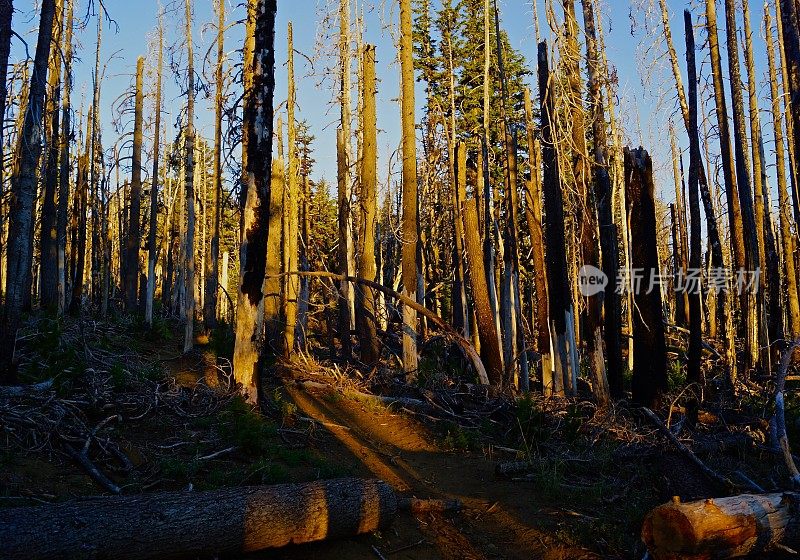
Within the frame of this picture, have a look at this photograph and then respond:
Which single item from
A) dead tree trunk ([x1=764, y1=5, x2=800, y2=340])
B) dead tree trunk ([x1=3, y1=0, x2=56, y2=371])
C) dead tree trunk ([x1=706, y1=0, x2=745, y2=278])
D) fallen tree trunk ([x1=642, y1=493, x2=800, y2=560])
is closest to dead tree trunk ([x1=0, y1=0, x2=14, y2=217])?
dead tree trunk ([x1=3, y1=0, x2=56, y2=371])

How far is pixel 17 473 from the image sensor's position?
5473 mm

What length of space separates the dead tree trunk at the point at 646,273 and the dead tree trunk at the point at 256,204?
5.53m

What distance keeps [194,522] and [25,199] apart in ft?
17.7

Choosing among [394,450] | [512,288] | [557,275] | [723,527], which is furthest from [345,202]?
[723,527]

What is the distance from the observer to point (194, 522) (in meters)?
4.57

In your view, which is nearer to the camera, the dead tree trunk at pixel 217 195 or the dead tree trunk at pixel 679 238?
the dead tree trunk at pixel 217 195

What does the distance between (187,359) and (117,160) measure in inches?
333

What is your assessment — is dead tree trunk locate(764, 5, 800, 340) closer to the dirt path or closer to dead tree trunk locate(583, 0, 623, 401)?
dead tree trunk locate(583, 0, 623, 401)

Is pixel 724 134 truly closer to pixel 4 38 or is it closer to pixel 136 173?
pixel 4 38

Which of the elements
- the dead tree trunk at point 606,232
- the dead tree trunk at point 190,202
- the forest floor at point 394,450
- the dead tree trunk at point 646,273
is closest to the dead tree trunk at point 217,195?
the dead tree trunk at point 190,202

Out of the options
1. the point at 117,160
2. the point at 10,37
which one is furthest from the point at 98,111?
the point at 10,37

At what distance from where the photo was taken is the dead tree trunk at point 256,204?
873cm

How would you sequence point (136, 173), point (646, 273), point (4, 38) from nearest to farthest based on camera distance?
point (4, 38) < point (646, 273) < point (136, 173)

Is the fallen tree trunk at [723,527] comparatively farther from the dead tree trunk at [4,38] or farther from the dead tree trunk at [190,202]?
the dead tree trunk at [190,202]
